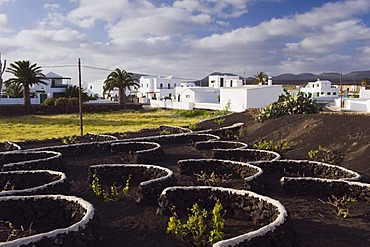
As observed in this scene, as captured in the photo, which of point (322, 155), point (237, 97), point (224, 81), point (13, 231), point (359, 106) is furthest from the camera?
point (224, 81)

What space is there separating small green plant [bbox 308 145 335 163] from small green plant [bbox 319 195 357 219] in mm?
4879

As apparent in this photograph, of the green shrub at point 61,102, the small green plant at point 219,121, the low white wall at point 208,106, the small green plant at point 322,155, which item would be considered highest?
the green shrub at point 61,102

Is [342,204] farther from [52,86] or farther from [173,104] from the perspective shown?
[52,86]

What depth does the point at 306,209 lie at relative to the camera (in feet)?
33.4

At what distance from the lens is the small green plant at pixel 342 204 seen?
9594mm

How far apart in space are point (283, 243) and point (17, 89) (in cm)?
6005

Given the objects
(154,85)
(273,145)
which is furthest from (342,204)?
(154,85)

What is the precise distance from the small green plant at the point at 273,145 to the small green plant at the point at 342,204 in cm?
737

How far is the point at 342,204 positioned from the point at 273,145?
9.24m

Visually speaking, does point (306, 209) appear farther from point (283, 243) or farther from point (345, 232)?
point (283, 243)

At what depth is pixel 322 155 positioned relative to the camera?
16438mm

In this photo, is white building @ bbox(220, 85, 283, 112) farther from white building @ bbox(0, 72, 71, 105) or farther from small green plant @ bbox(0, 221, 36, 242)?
small green plant @ bbox(0, 221, 36, 242)

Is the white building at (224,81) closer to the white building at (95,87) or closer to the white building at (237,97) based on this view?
the white building at (237,97)

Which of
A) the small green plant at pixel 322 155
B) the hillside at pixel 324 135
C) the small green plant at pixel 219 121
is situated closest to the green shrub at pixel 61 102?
the small green plant at pixel 219 121
